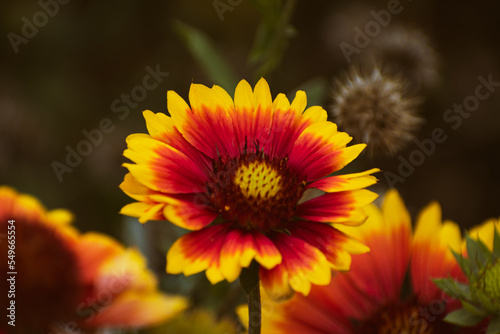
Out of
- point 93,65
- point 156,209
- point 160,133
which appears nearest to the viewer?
point 156,209

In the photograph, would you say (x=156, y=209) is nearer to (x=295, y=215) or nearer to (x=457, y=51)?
(x=295, y=215)

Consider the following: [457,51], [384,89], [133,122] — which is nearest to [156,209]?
[384,89]

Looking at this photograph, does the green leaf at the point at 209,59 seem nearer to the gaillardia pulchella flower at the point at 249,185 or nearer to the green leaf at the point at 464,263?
the gaillardia pulchella flower at the point at 249,185

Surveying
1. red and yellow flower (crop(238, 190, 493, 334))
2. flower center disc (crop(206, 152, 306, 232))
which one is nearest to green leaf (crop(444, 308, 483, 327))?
red and yellow flower (crop(238, 190, 493, 334))

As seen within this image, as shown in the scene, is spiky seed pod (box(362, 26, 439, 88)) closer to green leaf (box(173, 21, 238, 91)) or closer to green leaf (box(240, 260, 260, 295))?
green leaf (box(173, 21, 238, 91))

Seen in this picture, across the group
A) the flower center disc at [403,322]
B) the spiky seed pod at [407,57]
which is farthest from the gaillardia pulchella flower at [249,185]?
the spiky seed pod at [407,57]

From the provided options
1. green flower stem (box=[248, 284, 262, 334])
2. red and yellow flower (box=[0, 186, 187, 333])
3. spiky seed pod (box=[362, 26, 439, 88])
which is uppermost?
spiky seed pod (box=[362, 26, 439, 88])
